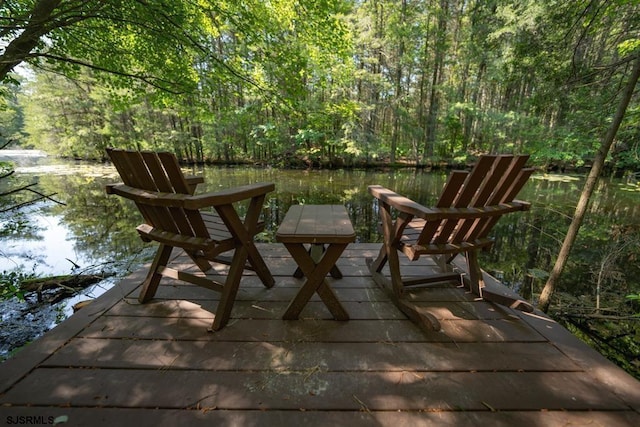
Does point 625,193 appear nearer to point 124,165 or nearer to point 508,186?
point 508,186

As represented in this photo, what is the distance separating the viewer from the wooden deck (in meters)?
1.10

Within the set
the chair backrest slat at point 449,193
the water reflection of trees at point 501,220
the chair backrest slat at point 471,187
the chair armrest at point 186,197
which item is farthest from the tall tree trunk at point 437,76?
the chair armrest at point 186,197

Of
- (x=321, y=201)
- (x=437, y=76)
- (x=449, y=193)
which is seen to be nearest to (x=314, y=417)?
(x=449, y=193)

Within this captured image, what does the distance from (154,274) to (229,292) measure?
26.8 inches

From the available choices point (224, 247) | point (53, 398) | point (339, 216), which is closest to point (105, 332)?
point (53, 398)

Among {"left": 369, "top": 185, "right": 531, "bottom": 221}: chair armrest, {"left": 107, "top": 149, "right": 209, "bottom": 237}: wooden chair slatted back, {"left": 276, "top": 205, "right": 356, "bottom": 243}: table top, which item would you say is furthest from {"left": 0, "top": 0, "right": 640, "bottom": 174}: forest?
{"left": 276, "top": 205, "right": 356, "bottom": 243}: table top

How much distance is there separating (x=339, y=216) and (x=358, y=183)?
8.37 m

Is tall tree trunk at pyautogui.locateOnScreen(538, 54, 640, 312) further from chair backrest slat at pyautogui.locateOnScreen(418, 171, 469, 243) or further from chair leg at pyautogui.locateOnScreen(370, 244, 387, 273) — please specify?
chair leg at pyautogui.locateOnScreen(370, 244, 387, 273)

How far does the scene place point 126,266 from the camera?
12.0 ft

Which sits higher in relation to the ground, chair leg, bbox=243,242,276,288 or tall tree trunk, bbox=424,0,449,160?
tall tree trunk, bbox=424,0,449,160

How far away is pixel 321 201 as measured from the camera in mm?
7332

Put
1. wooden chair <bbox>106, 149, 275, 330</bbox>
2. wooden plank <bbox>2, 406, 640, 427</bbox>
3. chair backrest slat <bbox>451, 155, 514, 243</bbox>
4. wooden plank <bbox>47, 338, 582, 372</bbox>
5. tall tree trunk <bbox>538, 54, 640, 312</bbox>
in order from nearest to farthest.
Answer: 1. wooden plank <bbox>2, 406, 640, 427</bbox>
2. wooden plank <bbox>47, 338, 582, 372</bbox>
3. wooden chair <bbox>106, 149, 275, 330</bbox>
4. chair backrest slat <bbox>451, 155, 514, 243</bbox>
5. tall tree trunk <bbox>538, 54, 640, 312</bbox>

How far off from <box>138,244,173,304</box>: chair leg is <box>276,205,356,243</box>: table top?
35.6 inches

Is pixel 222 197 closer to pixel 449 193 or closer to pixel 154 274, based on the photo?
pixel 154 274
